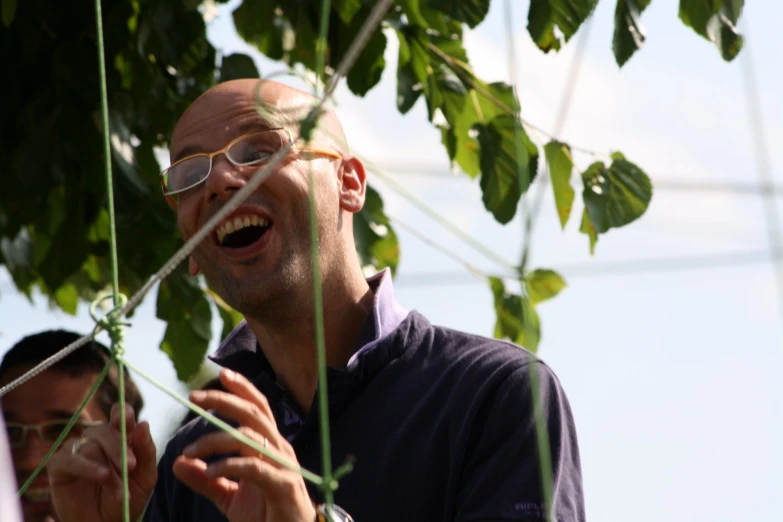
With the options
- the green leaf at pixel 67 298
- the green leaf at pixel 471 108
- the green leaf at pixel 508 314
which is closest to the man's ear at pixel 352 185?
the green leaf at pixel 471 108

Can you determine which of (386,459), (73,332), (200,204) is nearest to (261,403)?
(386,459)

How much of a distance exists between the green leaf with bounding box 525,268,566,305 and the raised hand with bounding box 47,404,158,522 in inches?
45.1

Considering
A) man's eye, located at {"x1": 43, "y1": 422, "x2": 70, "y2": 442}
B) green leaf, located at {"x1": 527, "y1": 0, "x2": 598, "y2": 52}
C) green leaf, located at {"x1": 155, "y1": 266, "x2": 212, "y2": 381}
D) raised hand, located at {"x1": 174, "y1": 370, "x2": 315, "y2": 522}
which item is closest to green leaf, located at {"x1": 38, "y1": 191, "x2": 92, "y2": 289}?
green leaf, located at {"x1": 155, "y1": 266, "x2": 212, "y2": 381}

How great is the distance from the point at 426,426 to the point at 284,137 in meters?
0.53

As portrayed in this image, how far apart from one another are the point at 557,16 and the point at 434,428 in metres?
0.72

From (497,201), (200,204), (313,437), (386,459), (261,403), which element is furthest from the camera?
(497,201)

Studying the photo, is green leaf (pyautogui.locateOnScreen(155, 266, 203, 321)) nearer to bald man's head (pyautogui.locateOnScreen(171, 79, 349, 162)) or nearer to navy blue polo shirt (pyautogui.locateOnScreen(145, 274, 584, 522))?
bald man's head (pyautogui.locateOnScreen(171, 79, 349, 162))

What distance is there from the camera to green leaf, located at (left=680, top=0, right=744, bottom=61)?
1.87 meters

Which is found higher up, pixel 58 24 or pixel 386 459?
pixel 58 24

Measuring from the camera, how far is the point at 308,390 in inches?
70.6

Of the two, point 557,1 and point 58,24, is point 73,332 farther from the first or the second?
point 557,1

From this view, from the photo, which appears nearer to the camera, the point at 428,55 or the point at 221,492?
the point at 221,492

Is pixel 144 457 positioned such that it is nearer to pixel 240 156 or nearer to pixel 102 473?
pixel 102 473

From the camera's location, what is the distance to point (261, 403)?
1373 millimetres
